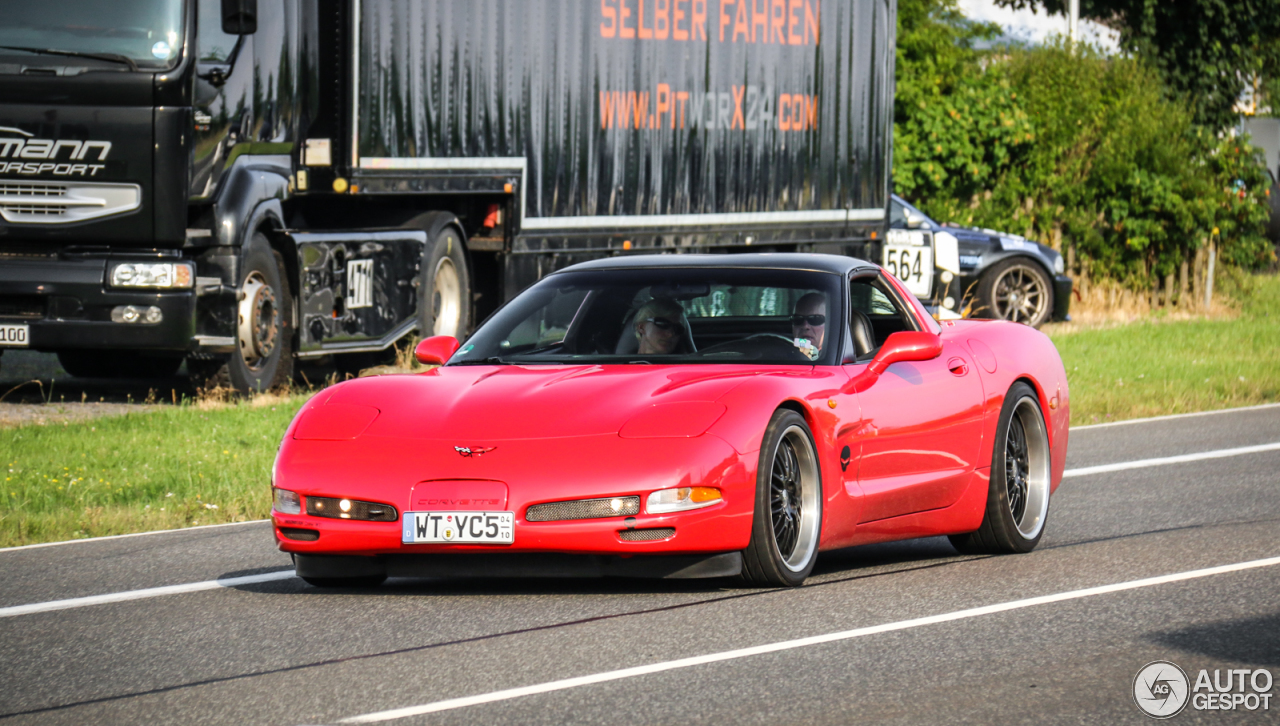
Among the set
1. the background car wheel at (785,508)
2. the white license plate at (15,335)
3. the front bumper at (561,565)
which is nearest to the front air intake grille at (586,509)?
the front bumper at (561,565)

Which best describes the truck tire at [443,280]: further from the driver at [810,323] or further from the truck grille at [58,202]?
the driver at [810,323]

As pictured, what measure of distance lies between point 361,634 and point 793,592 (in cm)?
164

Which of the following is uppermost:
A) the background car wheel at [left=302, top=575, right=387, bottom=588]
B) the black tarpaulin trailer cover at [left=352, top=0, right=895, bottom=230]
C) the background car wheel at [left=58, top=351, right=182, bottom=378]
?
the black tarpaulin trailer cover at [left=352, top=0, right=895, bottom=230]

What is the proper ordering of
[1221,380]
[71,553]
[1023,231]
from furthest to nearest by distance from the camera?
[1023,231]
[1221,380]
[71,553]

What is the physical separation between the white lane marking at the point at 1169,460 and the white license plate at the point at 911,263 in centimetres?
850

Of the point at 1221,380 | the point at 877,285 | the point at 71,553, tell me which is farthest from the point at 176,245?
the point at 1221,380

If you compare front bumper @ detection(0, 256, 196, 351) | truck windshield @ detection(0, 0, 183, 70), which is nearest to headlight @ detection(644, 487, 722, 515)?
front bumper @ detection(0, 256, 196, 351)

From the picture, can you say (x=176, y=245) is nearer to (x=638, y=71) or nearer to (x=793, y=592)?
(x=638, y=71)

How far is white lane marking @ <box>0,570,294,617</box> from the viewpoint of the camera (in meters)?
7.26

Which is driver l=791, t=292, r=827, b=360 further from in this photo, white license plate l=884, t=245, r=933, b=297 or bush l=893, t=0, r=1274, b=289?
bush l=893, t=0, r=1274, b=289

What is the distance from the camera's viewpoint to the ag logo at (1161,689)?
214 inches

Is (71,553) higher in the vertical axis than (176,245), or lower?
lower

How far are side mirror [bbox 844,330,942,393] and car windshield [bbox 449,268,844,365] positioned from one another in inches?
6.2

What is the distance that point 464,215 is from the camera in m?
18.1
